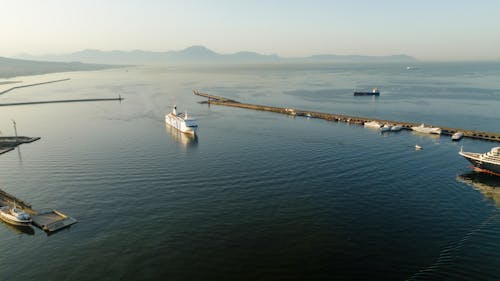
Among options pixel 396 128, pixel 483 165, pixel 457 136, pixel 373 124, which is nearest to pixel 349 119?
pixel 373 124

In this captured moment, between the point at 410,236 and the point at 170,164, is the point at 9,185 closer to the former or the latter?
the point at 170,164

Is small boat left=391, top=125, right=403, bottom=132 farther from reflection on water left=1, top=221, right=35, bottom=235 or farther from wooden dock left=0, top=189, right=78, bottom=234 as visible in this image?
reflection on water left=1, top=221, right=35, bottom=235

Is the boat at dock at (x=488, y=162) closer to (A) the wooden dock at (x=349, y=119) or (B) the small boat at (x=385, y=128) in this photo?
(A) the wooden dock at (x=349, y=119)

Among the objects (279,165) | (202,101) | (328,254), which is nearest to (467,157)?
(279,165)

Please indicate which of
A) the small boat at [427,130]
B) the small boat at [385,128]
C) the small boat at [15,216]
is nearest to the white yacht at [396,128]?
the small boat at [385,128]

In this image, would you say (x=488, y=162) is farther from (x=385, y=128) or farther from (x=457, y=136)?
(x=385, y=128)

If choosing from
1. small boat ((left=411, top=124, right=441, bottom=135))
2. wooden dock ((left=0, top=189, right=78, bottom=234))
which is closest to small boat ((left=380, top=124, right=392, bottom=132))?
small boat ((left=411, top=124, right=441, bottom=135))

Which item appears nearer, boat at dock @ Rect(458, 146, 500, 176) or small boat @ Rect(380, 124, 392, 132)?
boat at dock @ Rect(458, 146, 500, 176)

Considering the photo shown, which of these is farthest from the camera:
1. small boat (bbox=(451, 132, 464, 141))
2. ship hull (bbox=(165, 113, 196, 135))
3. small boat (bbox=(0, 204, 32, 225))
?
ship hull (bbox=(165, 113, 196, 135))
